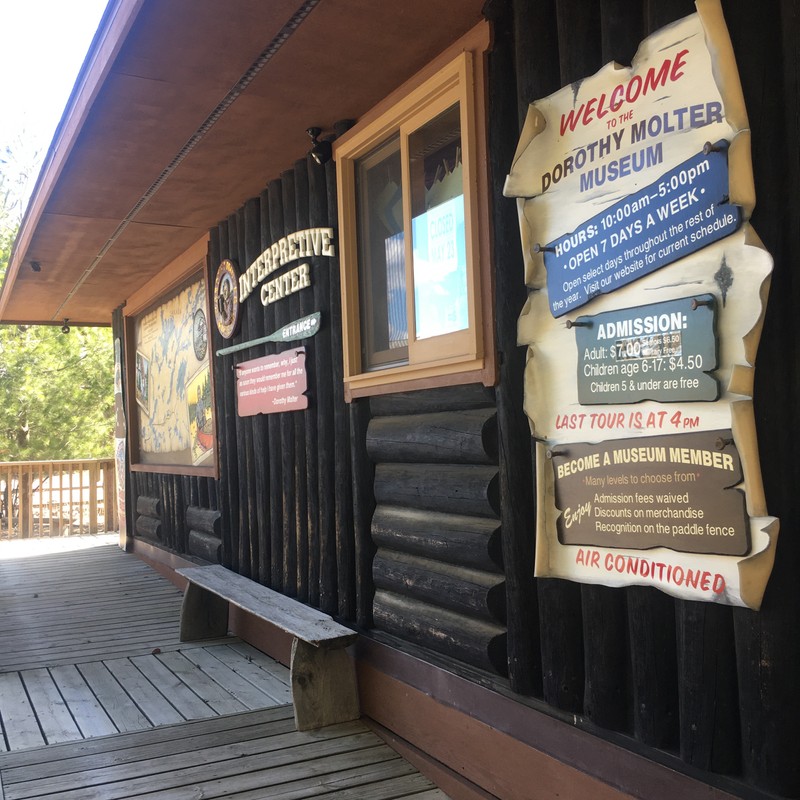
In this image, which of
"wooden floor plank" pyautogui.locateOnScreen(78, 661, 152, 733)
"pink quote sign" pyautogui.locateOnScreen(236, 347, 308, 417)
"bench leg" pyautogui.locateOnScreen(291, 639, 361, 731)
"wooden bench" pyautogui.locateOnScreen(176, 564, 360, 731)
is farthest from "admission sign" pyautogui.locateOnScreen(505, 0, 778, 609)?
"wooden floor plank" pyautogui.locateOnScreen(78, 661, 152, 733)

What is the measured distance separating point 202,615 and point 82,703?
4.84 feet

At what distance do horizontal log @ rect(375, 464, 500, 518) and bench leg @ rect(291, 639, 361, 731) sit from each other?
Answer: 83 centimetres

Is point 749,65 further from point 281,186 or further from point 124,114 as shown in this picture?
point 281,186

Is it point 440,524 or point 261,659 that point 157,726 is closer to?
point 261,659

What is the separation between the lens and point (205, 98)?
165 inches

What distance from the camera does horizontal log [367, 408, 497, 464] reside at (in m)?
3.39

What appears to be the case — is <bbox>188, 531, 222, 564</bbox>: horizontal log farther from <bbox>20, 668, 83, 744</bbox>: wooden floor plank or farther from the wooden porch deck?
<bbox>20, 668, 83, 744</bbox>: wooden floor plank

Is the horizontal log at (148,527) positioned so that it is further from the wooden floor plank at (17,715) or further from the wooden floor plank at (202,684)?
the wooden floor plank at (17,715)

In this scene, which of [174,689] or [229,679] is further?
[229,679]

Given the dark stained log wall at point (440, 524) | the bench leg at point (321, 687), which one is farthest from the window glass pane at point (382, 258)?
the bench leg at point (321, 687)

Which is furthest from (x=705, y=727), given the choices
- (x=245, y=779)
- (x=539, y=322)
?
(x=245, y=779)

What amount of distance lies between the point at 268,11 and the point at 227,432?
12.3 ft

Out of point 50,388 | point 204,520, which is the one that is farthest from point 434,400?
point 50,388

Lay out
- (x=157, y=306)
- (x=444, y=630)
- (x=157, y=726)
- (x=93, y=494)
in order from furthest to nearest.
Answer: (x=93, y=494)
(x=157, y=306)
(x=157, y=726)
(x=444, y=630)
